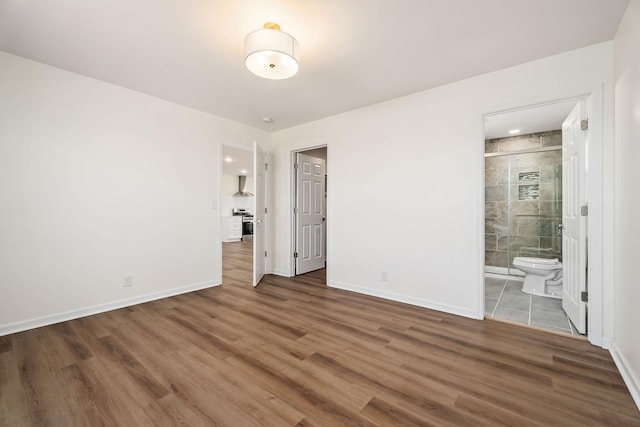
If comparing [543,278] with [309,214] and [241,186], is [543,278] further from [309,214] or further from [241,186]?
[241,186]

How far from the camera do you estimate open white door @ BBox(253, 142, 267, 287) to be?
3822 millimetres

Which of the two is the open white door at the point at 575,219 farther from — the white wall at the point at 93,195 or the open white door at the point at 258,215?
the white wall at the point at 93,195

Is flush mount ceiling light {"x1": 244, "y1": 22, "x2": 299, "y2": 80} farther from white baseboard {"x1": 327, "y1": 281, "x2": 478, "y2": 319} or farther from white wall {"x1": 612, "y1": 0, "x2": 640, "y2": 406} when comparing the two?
white baseboard {"x1": 327, "y1": 281, "x2": 478, "y2": 319}

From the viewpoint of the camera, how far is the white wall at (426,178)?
2.38 m

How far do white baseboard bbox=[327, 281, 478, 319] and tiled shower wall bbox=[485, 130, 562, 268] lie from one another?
262 centimetres

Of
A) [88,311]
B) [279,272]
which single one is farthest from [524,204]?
[88,311]

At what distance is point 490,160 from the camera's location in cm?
487

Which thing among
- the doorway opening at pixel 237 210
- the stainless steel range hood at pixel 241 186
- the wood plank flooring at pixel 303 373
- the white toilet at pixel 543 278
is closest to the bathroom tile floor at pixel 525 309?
the white toilet at pixel 543 278

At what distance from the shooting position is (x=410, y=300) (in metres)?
3.13

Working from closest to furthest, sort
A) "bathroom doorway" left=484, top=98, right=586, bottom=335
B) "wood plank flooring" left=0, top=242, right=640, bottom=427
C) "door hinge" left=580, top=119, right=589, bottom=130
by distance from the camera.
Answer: "wood plank flooring" left=0, top=242, right=640, bottom=427
"door hinge" left=580, top=119, right=589, bottom=130
"bathroom doorway" left=484, top=98, right=586, bottom=335

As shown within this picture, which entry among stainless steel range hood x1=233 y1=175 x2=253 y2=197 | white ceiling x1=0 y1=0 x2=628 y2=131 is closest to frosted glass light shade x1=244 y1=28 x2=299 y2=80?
white ceiling x1=0 y1=0 x2=628 y2=131

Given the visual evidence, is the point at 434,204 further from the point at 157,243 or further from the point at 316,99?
the point at 157,243

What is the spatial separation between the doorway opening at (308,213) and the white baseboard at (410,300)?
92 cm

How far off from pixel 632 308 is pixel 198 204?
425 centimetres
